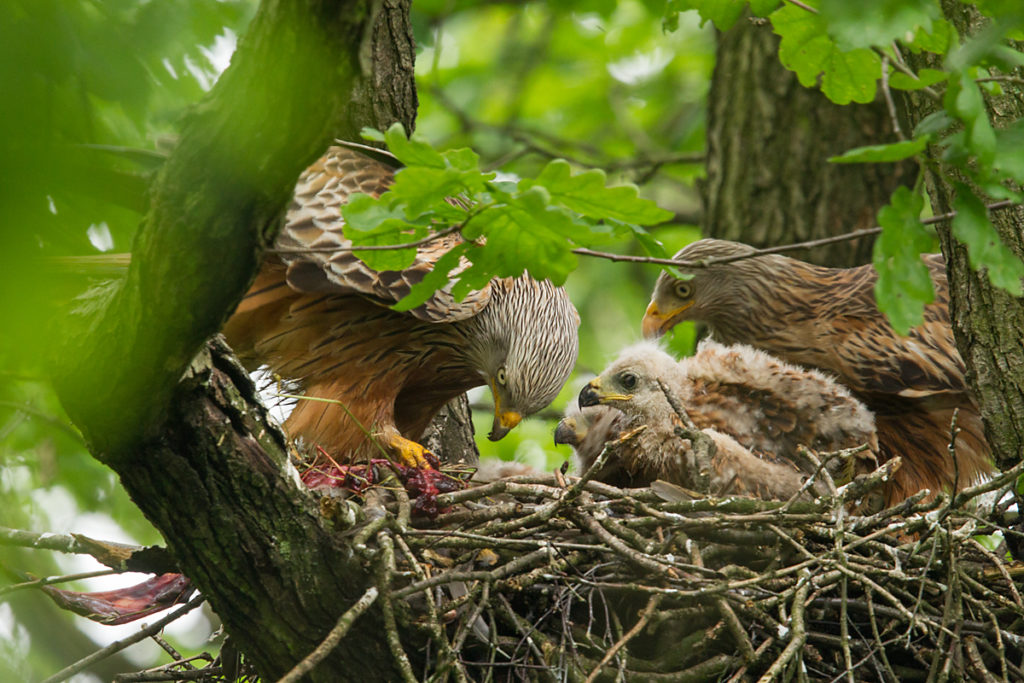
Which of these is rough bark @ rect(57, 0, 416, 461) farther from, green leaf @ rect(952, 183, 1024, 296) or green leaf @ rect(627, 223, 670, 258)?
green leaf @ rect(952, 183, 1024, 296)

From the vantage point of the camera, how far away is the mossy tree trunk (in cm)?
193

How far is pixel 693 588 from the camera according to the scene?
10.00 ft

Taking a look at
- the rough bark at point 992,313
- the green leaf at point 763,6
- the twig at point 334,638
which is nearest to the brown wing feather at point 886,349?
the rough bark at point 992,313

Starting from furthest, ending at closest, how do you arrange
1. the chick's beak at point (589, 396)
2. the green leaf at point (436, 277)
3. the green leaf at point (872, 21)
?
the chick's beak at point (589, 396), the green leaf at point (436, 277), the green leaf at point (872, 21)

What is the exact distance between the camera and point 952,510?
317 cm

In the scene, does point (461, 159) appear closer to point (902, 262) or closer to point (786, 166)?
point (902, 262)

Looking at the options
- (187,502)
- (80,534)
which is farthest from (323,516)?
(80,534)

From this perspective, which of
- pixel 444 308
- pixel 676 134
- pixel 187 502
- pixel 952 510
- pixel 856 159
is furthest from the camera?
pixel 676 134

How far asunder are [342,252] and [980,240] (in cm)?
256

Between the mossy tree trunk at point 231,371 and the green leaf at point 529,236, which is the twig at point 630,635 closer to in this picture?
the mossy tree trunk at point 231,371

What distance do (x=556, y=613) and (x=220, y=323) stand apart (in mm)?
1606

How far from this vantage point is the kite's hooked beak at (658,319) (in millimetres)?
5676

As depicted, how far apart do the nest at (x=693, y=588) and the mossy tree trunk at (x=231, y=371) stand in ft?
0.71

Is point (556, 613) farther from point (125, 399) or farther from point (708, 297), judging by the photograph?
A: point (708, 297)
